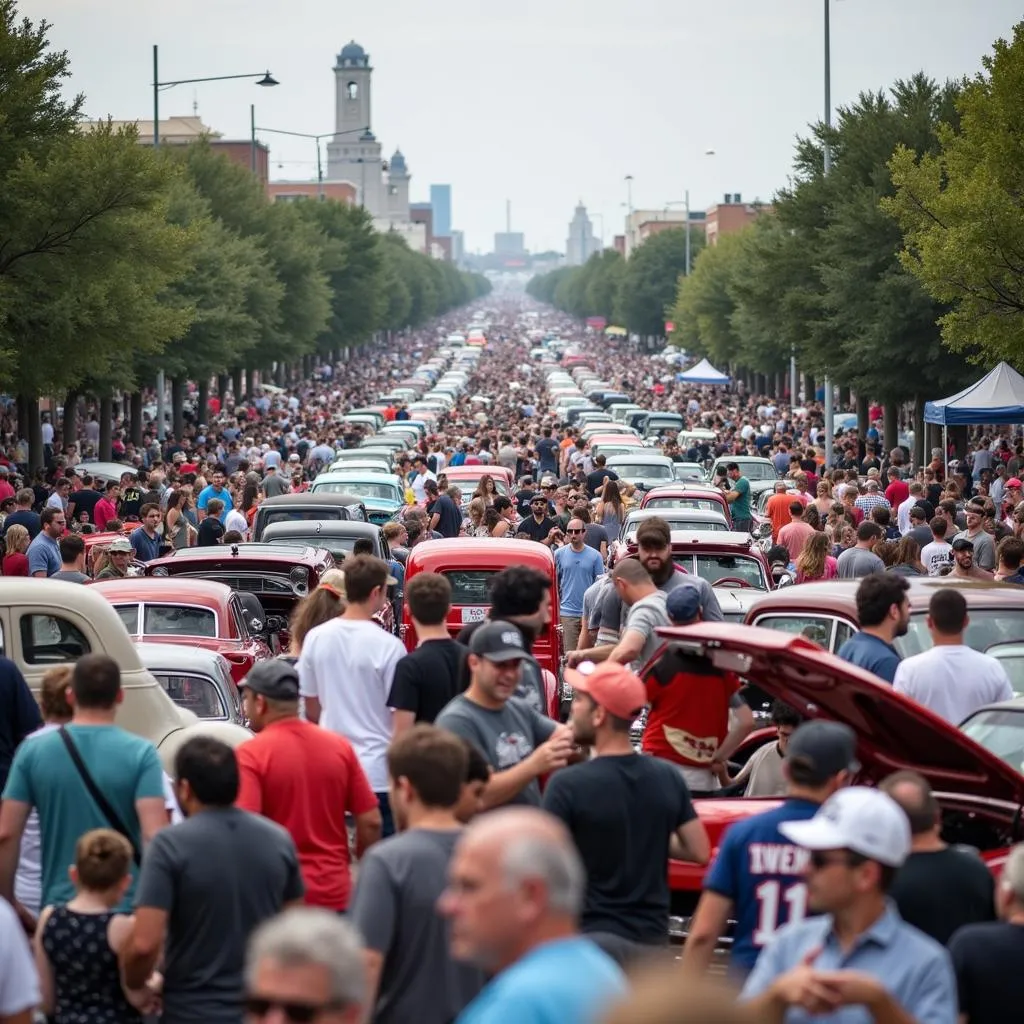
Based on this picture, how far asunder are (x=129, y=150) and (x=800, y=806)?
27935mm

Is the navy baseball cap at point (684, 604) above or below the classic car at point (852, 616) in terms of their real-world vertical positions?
above

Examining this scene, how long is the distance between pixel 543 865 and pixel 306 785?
335cm

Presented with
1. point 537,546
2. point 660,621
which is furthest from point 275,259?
point 660,621

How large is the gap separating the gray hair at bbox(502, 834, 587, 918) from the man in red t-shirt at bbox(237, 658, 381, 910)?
10.9 feet

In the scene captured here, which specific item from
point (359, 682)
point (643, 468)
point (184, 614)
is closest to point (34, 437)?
point (643, 468)

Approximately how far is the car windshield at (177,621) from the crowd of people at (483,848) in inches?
117

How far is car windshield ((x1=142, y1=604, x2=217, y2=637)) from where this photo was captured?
14617 mm

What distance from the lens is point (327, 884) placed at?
23.7ft

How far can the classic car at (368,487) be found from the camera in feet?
94.7

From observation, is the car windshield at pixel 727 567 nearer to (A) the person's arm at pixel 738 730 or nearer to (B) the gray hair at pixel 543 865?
(A) the person's arm at pixel 738 730

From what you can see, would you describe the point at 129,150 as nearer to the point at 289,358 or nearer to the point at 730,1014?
the point at 730,1014

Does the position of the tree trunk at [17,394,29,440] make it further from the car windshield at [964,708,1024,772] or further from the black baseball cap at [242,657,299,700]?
the black baseball cap at [242,657,299,700]

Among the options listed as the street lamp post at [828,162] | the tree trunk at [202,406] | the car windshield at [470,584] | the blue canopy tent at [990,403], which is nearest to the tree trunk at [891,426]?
the street lamp post at [828,162]

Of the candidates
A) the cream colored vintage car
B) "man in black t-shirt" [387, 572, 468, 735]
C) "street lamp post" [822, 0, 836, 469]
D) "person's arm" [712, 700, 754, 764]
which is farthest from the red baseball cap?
"street lamp post" [822, 0, 836, 469]
